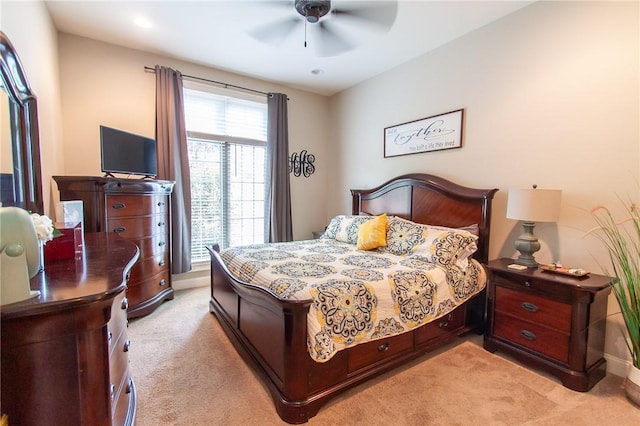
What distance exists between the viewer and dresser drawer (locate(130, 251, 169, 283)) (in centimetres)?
297

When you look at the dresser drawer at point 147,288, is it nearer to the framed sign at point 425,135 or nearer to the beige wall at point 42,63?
the beige wall at point 42,63

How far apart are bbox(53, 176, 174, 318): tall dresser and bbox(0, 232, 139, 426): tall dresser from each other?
1.84m

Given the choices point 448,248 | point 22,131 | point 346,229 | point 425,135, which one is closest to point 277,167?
point 346,229

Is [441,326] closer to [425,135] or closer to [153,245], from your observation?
[425,135]

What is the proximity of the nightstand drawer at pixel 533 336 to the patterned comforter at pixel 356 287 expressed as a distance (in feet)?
1.07

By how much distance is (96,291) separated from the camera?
37.7 inches

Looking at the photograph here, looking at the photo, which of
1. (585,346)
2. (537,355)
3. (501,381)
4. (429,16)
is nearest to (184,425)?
(501,381)

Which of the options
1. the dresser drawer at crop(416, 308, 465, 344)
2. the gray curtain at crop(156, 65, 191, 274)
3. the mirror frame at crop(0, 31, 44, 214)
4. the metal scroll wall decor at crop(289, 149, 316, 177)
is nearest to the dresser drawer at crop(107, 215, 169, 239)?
the gray curtain at crop(156, 65, 191, 274)

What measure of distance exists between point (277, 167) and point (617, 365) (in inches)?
159

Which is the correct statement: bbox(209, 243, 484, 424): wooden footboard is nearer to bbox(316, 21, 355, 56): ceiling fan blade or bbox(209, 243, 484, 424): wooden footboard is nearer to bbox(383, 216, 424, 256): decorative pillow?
bbox(383, 216, 424, 256): decorative pillow

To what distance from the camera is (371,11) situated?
247cm

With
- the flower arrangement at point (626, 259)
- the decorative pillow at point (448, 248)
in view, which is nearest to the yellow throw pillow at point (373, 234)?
the decorative pillow at point (448, 248)

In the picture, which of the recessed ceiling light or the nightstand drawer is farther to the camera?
the recessed ceiling light

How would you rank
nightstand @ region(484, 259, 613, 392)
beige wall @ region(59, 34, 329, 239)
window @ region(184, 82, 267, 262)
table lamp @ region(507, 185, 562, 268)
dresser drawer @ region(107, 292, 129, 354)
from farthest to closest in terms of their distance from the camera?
window @ region(184, 82, 267, 262), beige wall @ region(59, 34, 329, 239), table lamp @ region(507, 185, 562, 268), nightstand @ region(484, 259, 613, 392), dresser drawer @ region(107, 292, 129, 354)
